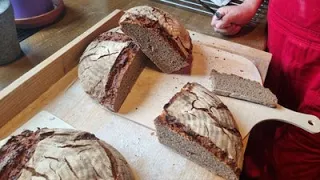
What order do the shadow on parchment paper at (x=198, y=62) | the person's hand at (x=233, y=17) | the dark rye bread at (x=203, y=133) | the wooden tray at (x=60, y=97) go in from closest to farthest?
the dark rye bread at (x=203, y=133) < the wooden tray at (x=60, y=97) < the shadow on parchment paper at (x=198, y=62) < the person's hand at (x=233, y=17)

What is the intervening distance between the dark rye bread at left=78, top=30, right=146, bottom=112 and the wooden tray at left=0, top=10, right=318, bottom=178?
36 millimetres

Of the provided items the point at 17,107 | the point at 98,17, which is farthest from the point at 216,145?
the point at 98,17

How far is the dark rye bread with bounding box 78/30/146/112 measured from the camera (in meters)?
0.83

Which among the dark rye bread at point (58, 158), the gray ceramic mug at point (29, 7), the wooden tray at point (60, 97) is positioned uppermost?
the gray ceramic mug at point (29, 7)

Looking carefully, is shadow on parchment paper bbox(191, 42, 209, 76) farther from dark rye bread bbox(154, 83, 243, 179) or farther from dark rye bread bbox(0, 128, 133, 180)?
dark rye bread bbox(0, 128, 133, 180)

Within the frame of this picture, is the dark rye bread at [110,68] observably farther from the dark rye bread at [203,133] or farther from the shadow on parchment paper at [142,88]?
the dark rye bread at [203,133]

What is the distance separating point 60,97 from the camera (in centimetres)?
87

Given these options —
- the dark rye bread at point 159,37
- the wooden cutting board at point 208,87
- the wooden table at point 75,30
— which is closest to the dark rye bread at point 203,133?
the wooden cutting board at point 208,87

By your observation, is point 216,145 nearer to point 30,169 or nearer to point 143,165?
point 143,165

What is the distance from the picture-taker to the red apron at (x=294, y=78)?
88 cm

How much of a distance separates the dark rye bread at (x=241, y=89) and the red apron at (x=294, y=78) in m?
0.15

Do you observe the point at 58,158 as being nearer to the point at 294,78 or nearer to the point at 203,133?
the point at 203,133

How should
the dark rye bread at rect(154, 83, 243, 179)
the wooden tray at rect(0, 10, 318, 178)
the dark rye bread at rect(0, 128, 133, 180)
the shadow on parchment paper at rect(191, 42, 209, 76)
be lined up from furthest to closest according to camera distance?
the shadow on parchment paper at rect(191, 42, 209, 76) < the wooden tray at rect(0, 10, 318, 178) < the dark rye bread at rect(154, 83, 243, 179) < the dark rye bread at rect(0, 128, 133, 180)

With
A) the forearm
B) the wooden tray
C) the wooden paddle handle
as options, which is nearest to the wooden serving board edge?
the wooden tray
